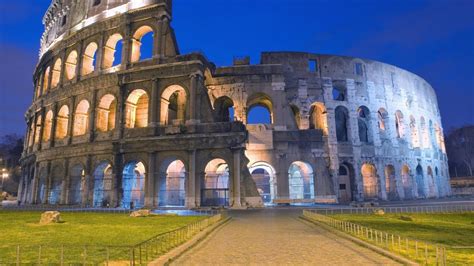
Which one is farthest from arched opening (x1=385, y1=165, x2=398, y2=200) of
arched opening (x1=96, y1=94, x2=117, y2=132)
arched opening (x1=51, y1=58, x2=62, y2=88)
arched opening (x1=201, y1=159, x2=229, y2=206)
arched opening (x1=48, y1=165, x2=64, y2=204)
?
arched opening (x1=51, y1=58, x2=62, y2=88)

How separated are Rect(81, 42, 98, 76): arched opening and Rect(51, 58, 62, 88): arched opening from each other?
15.4 ft

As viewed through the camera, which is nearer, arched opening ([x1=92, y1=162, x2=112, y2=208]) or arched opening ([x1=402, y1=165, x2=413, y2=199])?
arched opening ([x1=92, y1=162, x2=112, y2=208])

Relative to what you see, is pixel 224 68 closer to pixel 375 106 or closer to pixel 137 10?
pixel 137 10

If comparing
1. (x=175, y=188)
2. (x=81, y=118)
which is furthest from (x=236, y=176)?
(x=81, y=118)

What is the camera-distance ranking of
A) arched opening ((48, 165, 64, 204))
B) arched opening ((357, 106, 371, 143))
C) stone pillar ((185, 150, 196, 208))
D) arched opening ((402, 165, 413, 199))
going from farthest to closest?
arched opening ((402, 165, 413, 199)) → arched opening ((357, 106, 371, 143)) → arched opening ((48, 165, 64, 204)) → stone pillar ((185, 150, 196, 208))

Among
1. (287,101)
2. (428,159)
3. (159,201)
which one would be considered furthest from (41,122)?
(428,159)

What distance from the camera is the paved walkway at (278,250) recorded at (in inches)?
245

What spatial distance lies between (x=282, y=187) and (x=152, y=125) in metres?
10.6

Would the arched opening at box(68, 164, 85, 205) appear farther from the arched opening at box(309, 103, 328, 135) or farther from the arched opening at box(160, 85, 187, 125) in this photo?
the arched opening at box(309, 103, 328, 135)

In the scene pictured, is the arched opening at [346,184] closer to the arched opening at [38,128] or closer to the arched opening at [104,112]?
the arched opening at [104,112]

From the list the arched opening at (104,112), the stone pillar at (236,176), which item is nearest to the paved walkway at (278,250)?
the stone pillar at (236,176)

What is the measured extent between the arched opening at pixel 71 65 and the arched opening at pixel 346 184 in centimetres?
2602

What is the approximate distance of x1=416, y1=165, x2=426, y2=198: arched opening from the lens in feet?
107

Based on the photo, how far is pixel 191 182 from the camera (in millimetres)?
21391
